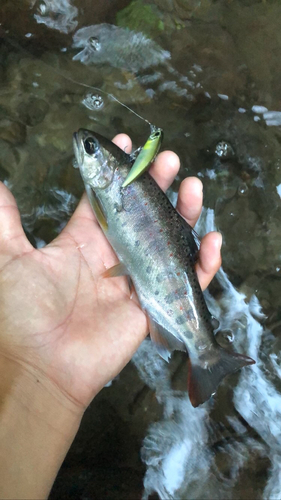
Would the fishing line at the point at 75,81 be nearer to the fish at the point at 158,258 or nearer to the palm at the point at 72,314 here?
the fish at the point at 158,258

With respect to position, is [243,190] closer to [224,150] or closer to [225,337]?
[224,150]

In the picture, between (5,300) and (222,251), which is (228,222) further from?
(5,300)

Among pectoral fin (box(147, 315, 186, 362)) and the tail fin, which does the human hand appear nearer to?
pectoral fin (box(147, 315, 186, 362))

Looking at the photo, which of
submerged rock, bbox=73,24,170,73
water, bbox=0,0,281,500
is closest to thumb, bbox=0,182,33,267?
water, bbox=0,0,281,500

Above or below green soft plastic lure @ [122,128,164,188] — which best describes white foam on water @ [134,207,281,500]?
below

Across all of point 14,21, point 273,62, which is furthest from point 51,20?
point 273,62
